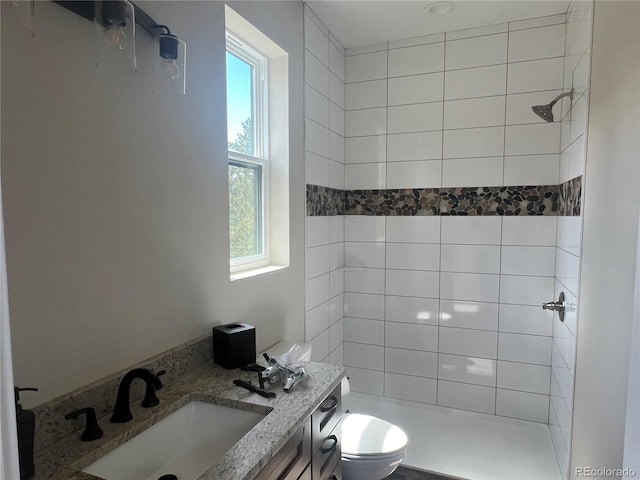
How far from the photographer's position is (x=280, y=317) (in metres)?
2.12

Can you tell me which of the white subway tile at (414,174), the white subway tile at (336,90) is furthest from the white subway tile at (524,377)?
the white subway tile at (336,90)

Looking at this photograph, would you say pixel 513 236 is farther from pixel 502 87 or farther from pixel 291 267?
pixel 291 267

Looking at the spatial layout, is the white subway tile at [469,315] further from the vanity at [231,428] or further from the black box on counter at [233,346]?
the black box on counter at [233,346]

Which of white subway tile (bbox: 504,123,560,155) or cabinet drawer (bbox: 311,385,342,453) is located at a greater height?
white subway tile (bbox: 504,123,560,155)

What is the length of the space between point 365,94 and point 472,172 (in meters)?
0.97

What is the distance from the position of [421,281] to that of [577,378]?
3.90ft

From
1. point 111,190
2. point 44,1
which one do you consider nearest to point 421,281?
point 111,190

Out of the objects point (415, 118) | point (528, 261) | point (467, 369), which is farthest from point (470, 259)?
point (415, 118)

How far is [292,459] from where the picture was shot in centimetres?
117

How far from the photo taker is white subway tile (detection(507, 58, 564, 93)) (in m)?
2.47

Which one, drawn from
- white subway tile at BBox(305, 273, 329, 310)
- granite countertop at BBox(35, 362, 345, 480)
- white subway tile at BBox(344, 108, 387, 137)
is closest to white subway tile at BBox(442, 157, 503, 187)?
white subway tile at BBox(344, 108, 387, 137)

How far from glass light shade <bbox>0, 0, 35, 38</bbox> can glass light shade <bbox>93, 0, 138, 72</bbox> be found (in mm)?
165

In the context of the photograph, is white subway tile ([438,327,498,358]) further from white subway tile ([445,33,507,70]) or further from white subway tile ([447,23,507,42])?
white subway tile ([447,23,507,42])

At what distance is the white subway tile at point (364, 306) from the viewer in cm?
300
